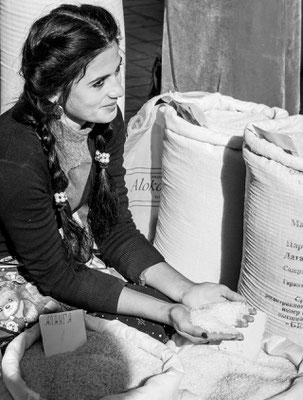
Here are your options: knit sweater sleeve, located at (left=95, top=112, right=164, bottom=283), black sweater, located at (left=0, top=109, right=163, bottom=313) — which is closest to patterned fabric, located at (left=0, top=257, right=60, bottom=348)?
black sweater, located at (left=0, top=109, right=163, bottom=313)

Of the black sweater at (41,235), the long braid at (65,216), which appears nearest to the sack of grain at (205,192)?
the black sweater at (41,235)

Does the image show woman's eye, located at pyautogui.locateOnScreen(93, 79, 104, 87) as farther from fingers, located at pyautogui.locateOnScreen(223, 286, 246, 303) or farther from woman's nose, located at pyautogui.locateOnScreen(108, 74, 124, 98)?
fingers, located at pyautogui.locateOnScreen(223, 286, 246, 303)

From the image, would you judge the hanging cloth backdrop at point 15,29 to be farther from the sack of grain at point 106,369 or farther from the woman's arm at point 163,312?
the sack of grain at point 106,369

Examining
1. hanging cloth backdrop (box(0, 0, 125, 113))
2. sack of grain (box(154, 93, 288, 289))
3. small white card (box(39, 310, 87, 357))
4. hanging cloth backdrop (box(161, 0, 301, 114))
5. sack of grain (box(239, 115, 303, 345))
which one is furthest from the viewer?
hanging cloth backdrop (box(161, 0, 301, 114))

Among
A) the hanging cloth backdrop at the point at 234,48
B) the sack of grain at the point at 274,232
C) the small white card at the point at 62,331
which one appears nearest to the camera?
the small white card at the point at 62,331

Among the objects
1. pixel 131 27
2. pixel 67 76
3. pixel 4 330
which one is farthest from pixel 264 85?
pixel 131 27

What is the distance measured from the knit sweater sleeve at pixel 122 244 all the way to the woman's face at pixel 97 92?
0.17 metres

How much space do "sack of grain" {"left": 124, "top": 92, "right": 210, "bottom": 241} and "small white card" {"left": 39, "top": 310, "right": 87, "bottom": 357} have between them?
2.89 feet

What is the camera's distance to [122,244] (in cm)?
232

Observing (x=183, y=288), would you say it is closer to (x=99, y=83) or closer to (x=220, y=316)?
(x=220, y=316)

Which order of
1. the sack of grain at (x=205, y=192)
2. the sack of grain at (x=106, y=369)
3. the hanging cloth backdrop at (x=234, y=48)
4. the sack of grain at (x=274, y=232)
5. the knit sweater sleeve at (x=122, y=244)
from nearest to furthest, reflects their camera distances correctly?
the sack of grain at (x=106, y=369) → the sack of grain at (x=274, y=232) → the knit sweater sleeve at (x=122, y=244) → the sack of grain at (x=205, y=192) → the hanging cloth backdrop at (x=234, y=48)

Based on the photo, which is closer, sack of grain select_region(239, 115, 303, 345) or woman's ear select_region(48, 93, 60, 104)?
woman's ear select_region(48, 93, 60, 104)

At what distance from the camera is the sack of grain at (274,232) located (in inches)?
85.4

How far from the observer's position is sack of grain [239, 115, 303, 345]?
2.17 m
